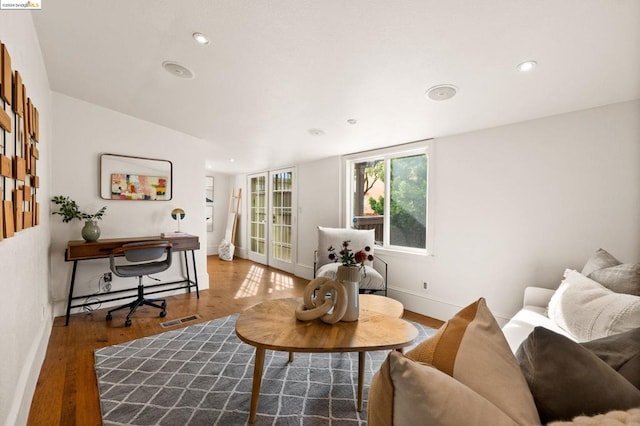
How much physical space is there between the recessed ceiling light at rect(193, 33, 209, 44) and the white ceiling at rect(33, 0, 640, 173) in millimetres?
Result: 41

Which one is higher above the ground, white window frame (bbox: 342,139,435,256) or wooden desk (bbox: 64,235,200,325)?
white window frame (bbox: 342,139,435,256)

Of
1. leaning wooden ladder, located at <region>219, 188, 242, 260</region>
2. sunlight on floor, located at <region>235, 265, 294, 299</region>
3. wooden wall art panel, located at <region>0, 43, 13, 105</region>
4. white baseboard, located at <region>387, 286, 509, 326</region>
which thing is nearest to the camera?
wooden wall art panel, located at <region>0, 43, 13, 105</region>

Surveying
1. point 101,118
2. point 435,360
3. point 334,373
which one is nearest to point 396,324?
point 334,373

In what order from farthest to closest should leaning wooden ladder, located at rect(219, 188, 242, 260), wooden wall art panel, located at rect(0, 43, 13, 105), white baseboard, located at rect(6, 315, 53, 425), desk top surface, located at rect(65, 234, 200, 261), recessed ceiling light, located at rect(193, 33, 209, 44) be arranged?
1. leaning wooden ladder, located at rect(219, 188, 242, 260)
2. desk top surface, located at rect(65, 234, 200, 261)
3. recessed ceiling light, located at rect(193, 33, 209, 44)
4. white baseboard, located at rect(6, 315, 53, 425)
5. wooden wall art panel, located at rect(0, 43, 13, 105)

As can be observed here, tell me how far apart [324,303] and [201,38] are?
78.8 inches

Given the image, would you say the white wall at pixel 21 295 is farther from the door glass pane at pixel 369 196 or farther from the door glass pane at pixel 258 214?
the door glass pane at pixel 258 214

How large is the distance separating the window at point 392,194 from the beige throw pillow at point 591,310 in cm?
164

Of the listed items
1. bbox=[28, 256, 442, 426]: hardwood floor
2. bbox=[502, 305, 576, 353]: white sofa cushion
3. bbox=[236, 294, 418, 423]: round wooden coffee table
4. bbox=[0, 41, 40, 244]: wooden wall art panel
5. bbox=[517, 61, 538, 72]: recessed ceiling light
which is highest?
bbox=[517, 61, 538, 72]: recessed ceiling light

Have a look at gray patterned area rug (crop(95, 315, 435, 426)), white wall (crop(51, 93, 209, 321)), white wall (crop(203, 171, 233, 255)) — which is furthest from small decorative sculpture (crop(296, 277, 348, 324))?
white wall (crop(203, 171, 233, 255))

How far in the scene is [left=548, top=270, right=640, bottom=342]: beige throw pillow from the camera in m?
1.41

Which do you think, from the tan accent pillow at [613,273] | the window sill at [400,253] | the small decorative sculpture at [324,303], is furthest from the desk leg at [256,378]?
the window sill at [400,253]

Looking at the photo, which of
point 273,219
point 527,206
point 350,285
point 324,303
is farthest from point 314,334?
point 273,219

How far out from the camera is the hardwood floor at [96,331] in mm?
1717

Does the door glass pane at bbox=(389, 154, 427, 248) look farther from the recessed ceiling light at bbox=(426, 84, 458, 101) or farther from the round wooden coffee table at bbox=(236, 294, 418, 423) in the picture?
the round wooden coffee table at bbox=(236, 294, 418, 423)
